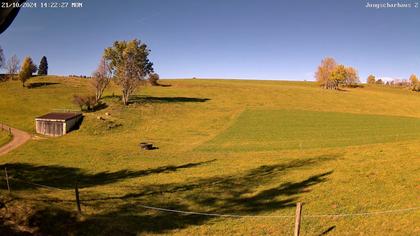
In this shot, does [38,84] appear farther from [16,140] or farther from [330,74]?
[330,74]

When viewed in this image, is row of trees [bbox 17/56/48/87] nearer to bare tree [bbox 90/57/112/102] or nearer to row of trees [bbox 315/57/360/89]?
bare tree [bbox 90/57/112/102]

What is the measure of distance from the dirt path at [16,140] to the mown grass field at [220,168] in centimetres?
183

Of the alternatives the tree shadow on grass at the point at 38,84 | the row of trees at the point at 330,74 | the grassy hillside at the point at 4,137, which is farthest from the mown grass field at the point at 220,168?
the row of trees at the point at 330,74

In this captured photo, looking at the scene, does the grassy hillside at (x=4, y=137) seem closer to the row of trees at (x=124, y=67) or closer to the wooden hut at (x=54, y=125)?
the wooden hut at (x=54, y=125)

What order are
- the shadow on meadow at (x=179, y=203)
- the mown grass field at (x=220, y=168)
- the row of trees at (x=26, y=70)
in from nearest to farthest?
the shadow on meadow at (x=179, y=203), the mown grass field at (x=220, y=168), the row of trees at (x=26, y=70)

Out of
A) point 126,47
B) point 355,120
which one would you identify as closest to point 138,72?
point 126,47

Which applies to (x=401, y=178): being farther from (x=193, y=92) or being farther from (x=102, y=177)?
(x=193, y=92)

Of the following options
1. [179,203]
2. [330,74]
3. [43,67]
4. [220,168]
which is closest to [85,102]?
[220,168]

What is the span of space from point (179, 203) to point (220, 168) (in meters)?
10.6

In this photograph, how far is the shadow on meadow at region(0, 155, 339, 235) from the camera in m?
13.9

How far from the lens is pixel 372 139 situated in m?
42.0

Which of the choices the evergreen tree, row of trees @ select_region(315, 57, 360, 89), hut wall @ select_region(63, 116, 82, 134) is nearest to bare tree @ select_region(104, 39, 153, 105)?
hut wall @ select_region(63, 116, 82, 134)

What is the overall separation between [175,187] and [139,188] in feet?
8.21

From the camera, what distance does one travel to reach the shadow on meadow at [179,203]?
13906 millimetres
